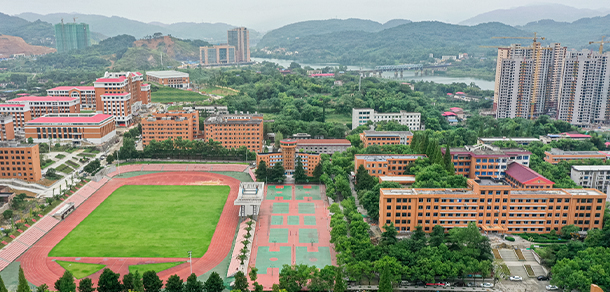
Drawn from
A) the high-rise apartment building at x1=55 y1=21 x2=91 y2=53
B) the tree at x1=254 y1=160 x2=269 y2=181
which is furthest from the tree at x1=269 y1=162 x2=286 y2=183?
the high-rise apartment building at x1=55 y1=21 x2=91 y2=53

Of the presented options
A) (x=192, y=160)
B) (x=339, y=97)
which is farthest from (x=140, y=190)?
(x=339, y=97)

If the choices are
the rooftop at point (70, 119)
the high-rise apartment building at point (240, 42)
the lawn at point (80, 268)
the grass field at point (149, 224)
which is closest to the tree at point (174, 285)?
the grass field at point (149, 224)

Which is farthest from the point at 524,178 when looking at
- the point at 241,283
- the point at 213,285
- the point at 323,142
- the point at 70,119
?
the point at 70,119

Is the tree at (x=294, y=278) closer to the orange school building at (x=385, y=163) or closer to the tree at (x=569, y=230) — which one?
the orange school building at (x=385, y=163)

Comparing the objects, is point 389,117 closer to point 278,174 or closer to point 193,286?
point 278,174

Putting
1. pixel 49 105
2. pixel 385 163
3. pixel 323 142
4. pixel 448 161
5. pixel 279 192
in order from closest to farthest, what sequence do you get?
pixel 448 161, pixel 385 163, pixel 279 192, pixel 323 142, pixel 49 105

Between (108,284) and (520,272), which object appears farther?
(520,272)

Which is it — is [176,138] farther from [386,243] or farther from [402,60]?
[402,60]
